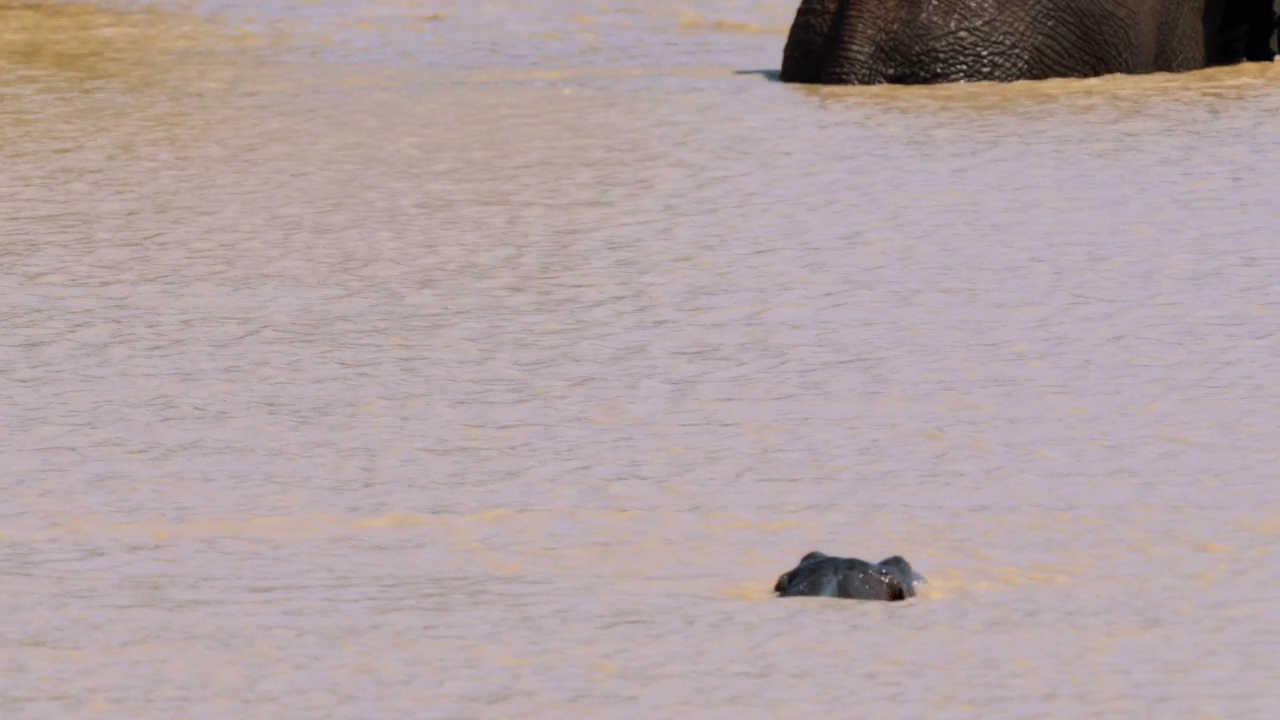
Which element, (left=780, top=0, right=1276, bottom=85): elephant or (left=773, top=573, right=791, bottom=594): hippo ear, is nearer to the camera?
(left=773, top=573, right=791, bottom=594): hippo ear

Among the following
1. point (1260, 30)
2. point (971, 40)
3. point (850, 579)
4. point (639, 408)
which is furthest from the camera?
point (1260, 30)

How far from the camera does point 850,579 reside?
4.42 meters

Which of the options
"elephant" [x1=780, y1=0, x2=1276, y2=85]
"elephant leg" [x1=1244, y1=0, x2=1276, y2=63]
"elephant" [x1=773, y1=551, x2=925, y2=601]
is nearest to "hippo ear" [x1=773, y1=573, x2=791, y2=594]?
"elephant" [x1=773, y1=551, x2=925, y2=601]

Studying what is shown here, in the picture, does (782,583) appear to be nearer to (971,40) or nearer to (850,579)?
(850,579)

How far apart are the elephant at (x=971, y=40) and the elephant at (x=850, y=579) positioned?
25.4ft

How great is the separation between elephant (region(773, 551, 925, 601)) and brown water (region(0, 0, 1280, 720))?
37mm

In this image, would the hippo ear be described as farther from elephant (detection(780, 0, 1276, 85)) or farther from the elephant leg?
the elephant leg

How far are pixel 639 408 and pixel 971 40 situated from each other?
645 centimetres

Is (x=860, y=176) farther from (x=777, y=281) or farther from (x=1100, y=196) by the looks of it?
(x=777, y=281)

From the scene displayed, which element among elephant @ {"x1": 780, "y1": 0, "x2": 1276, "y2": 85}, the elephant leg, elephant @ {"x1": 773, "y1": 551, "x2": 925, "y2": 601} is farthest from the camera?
the elephant leg

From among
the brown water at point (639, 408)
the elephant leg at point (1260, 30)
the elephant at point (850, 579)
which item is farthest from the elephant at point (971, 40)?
the elephant at point (850, 579)

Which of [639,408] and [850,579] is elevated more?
[850,579]

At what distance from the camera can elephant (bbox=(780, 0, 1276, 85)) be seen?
471 inches

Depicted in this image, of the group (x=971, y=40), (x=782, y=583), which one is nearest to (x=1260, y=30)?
(x=971, y=40)
